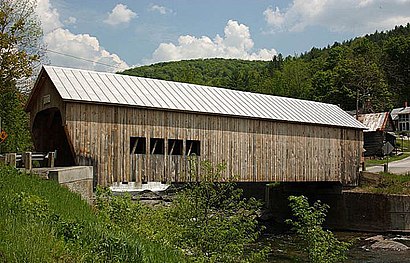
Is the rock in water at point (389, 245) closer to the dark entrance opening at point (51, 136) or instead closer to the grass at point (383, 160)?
the dark entrance opening at point (51, 136)

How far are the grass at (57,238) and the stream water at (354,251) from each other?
994 centimetres

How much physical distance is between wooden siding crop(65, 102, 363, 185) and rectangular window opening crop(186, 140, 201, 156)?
165 millimetres

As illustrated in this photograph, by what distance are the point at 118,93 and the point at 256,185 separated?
18.7 meters

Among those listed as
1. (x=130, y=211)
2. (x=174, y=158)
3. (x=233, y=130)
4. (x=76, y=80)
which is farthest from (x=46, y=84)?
(x=130, y=211)

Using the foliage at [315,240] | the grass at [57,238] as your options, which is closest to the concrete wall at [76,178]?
the grass at [57,238]

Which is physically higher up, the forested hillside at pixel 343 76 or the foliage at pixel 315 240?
the forested hillside at pixel 343 76

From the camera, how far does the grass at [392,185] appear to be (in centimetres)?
2589

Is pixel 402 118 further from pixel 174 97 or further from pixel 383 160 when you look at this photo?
pixel 174 97

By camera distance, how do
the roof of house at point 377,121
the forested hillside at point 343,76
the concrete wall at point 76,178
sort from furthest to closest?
1. the forested hillside at point 343,76
2. the roof of house at point 377,121
3. the concrete wall at point 76,178

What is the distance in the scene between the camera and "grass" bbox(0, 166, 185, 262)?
6301 mm

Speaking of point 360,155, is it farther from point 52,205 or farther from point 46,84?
point 52,205

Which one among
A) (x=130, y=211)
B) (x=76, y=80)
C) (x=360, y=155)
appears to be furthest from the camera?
(x=360, y=155)

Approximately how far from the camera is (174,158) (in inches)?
781

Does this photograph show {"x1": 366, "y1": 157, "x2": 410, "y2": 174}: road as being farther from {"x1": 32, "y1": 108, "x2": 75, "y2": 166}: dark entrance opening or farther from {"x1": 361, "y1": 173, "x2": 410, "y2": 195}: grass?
{"x1": 32, "y1": 108, "x2": 75, "y2": 166}: dark entrance opening
